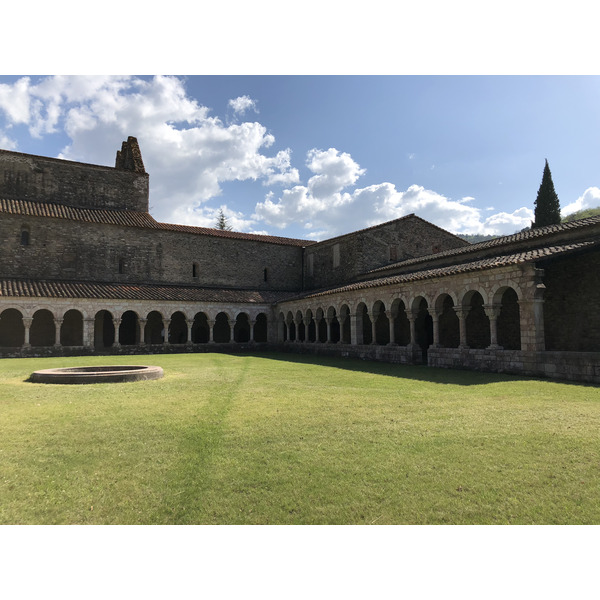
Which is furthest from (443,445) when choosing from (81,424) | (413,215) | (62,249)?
(62,249)

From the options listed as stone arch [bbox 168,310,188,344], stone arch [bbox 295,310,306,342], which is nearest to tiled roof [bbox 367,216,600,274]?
stone arch [bbox 295,310,306,342]

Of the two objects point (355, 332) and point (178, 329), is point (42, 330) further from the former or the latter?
point (355, 332)

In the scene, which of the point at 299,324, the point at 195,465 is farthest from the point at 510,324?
the point at 195,465

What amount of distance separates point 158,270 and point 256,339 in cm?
868

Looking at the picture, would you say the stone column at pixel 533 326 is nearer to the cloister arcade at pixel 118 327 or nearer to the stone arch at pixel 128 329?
the cloister arcade at pixel 118 327

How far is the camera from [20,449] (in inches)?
Answer: 205

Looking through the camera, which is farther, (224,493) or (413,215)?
(413,215)

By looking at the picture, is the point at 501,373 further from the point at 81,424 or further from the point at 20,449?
the point at 20,449

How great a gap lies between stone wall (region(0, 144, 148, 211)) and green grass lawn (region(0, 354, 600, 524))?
24.8 meters

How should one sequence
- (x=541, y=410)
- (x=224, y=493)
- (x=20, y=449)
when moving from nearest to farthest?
(x=224, y=493) < (x=20, y=449) < (x=541, y=410)

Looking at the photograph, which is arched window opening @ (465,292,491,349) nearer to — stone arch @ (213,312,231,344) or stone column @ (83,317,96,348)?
stone arch @ (213,312,231,344)

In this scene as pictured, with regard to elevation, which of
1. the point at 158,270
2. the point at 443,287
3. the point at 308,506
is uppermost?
the point at 158,270

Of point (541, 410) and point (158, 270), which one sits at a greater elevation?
point (158, 270)

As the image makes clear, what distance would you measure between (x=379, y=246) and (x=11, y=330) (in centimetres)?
2244
